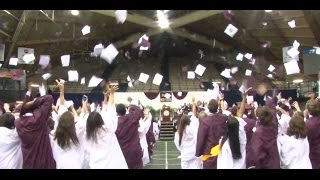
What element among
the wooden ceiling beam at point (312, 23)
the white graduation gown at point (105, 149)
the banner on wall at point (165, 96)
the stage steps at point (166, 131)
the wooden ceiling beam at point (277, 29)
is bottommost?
the stage steps at point (166, 131)

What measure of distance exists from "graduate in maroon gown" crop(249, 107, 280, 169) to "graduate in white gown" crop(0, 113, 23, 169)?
3.16 m

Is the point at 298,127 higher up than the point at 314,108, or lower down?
lower down

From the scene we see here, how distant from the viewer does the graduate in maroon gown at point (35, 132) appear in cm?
557

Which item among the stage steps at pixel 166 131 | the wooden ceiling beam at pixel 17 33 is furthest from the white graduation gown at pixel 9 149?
the stage steps at pixel 166 131

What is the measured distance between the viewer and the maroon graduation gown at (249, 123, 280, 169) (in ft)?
19.4

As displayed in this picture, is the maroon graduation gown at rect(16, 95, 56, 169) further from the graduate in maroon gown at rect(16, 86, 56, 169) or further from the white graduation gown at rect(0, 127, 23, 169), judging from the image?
the white graduation gown at rect(0, 127, 23, 169)

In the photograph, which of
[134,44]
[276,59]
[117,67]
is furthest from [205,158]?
[117,67]

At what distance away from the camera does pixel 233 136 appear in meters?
5.78

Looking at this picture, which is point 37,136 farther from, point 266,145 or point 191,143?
point 191,143

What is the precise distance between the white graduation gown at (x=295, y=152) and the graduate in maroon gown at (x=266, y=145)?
0.53 ft

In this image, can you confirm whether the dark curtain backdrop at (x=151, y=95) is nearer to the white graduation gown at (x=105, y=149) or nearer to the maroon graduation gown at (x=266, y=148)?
the maroon graduation gown at (x=266, y=148)

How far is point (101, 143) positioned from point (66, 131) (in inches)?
18.9

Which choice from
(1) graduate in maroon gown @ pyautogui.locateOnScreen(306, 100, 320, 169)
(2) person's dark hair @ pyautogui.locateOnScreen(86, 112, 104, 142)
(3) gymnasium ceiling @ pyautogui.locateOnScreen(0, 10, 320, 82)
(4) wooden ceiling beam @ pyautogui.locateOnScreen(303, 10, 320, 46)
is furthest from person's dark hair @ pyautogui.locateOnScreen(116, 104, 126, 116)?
(4) wooden ceiling beam @ pyautogui.locateOnScreen(303, 10, 320, 46)

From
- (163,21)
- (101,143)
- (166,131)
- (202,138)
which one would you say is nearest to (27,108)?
(101,143)
